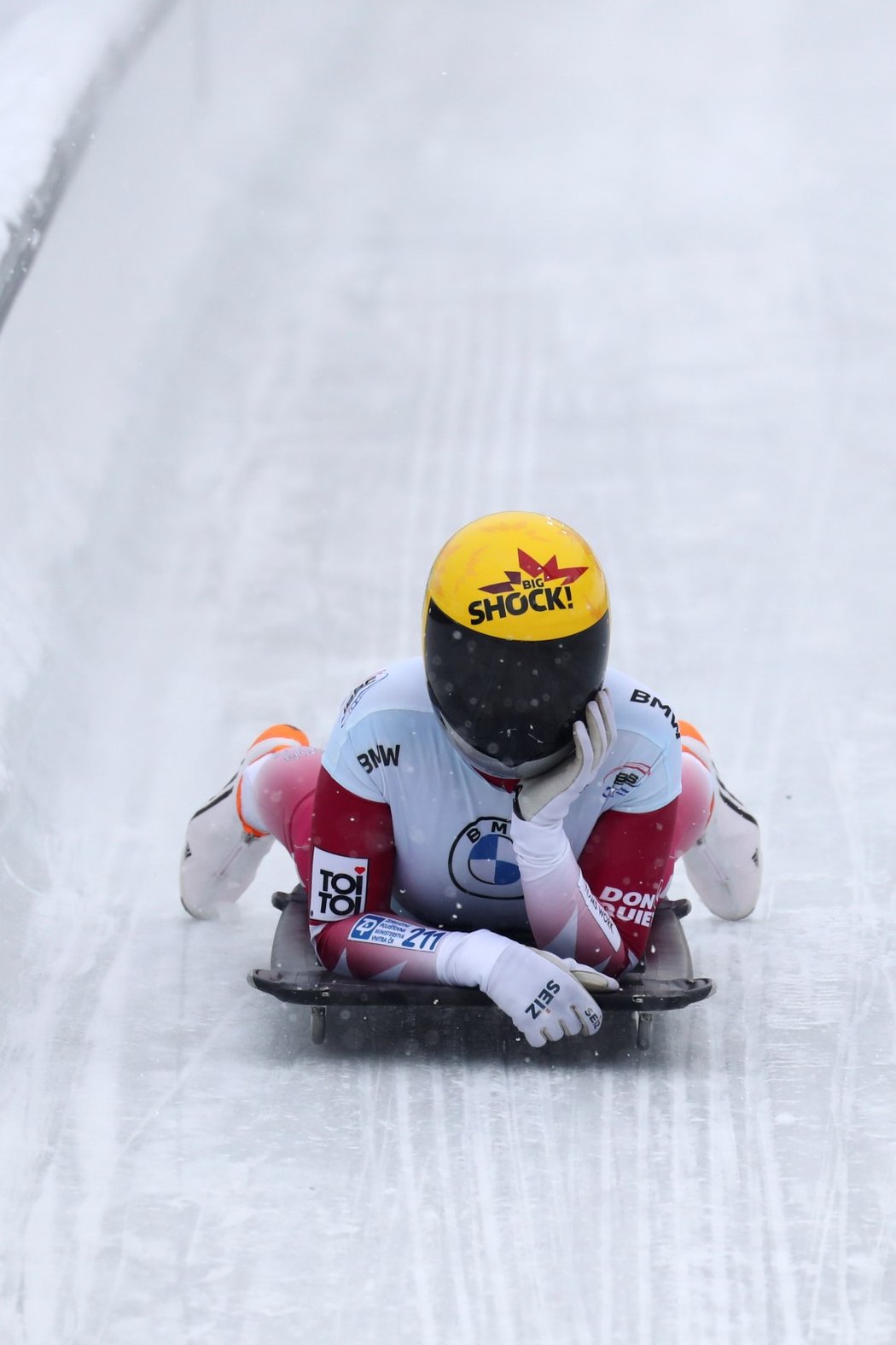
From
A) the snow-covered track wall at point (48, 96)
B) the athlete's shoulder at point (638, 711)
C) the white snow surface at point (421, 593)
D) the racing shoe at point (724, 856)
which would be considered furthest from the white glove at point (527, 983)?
the snow-covered track wall at point (48, 96)

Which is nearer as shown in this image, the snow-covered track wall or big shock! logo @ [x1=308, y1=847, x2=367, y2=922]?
big shock! logo @ [x1=308, y1=847, x2=367, y2=922]

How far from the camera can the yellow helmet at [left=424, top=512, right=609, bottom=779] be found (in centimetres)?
269

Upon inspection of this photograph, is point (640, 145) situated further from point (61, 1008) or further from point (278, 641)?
point (61, 1008)

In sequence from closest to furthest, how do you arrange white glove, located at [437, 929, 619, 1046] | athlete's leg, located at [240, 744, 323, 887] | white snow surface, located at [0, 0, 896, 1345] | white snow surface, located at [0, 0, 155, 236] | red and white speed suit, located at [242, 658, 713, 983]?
1. white snow surface, located at [0, 0, 896, 1345]
2. white glove, located at [437, 929, 619, 1046]
3. red and white speed suit, located at [242, 658, 713, 983]
4. athlete's leg, located at [240, 744, 323, 887]
5. white snow surface, located at [0, 0, 155, 236]

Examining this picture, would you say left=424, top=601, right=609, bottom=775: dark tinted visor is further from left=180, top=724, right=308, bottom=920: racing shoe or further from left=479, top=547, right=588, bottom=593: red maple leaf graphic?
left=180, top=724, right=308, bottom=920: racing shoe

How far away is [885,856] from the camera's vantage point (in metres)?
3.92

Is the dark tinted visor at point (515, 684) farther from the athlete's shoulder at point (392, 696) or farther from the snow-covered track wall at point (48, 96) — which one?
the snow-covered track wall at point (48, 96)

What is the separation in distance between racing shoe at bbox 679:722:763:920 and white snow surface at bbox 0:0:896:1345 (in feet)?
0.27

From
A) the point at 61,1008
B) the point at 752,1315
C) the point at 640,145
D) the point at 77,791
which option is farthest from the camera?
the point at 640,145

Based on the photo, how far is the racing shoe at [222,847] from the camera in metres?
3.56

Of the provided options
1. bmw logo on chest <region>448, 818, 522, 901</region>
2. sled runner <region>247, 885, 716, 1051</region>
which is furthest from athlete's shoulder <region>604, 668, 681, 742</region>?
sled runner <region>247, 885, 716, 1051</region>

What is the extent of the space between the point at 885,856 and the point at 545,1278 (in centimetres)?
181

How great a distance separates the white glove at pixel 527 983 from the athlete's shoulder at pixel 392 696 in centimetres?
41

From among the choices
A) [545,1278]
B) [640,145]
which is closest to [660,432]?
[640,145]
